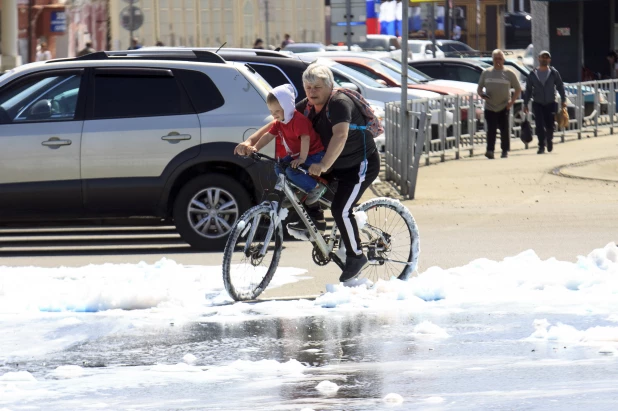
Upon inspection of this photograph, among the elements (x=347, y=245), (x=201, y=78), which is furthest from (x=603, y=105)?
(x=347, y=245)

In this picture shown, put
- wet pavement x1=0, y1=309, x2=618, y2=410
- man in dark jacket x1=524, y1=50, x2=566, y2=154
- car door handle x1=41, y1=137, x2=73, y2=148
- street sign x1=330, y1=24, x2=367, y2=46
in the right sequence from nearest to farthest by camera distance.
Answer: wet pavement x1=0, y1=309, x2=618, y2=410
car door handle x1=41, y1=137, x2=73, y2=148
man in dark jacket x1=524, y1=50, x2=566, y2=154
street sign x1=330, y1=24, x2=367, y2=46

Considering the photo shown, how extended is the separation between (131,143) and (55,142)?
62 cm

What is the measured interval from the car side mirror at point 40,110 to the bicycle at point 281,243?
11.1ft

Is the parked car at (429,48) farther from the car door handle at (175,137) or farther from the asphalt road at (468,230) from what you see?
the car door handle at (175,137)

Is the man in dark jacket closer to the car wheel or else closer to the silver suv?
the silver suv

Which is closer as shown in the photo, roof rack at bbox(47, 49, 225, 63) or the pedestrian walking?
roof rack at bbox(47, 49, 225, 63)

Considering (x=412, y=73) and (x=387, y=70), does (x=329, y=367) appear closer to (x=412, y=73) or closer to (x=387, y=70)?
(x=387, y=70)

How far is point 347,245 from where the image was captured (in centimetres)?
885

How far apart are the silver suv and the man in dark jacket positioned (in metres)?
9.99

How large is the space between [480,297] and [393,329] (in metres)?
1.10

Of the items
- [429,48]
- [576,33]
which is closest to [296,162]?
[576,33]

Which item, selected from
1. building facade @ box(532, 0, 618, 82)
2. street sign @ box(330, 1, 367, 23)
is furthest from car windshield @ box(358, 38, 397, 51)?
building facade @ box(532, 0, 618, 82)

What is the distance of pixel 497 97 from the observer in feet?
66.9

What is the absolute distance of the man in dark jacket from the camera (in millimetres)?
21000
